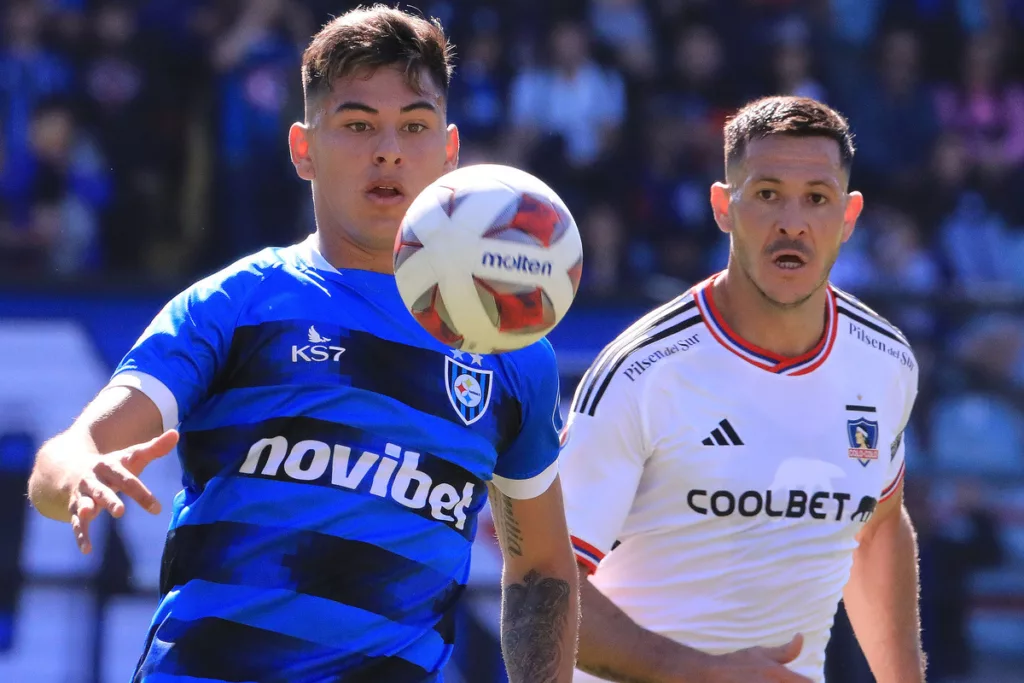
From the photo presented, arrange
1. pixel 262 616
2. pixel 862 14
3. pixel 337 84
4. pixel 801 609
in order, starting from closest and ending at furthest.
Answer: pixel 262 616 < pixel 337 84 < pixel 801 609 < pixel 862 14

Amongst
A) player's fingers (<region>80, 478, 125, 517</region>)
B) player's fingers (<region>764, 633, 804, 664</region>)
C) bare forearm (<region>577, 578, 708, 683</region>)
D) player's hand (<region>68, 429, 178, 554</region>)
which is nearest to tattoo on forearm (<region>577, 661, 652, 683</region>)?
bare forearm (<region>577, 578, 708, 683</region>)

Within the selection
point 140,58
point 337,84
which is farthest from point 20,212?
point 337,84

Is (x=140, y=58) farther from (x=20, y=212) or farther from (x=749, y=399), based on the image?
(x=749, y=399)

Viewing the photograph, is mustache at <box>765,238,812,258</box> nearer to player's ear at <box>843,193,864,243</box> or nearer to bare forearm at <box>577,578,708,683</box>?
player's ear at <box>843,193,864,243</box>

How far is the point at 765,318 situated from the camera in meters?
4.77

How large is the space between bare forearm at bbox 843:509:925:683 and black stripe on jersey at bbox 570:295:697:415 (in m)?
1.11

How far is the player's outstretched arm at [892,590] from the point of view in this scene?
505cm

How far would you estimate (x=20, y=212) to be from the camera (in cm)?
1050

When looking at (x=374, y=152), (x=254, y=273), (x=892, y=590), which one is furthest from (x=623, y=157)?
(x=254, y=273)

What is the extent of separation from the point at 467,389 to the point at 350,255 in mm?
449

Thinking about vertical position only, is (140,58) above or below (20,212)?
above

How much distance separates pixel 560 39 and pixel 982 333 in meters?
4.27

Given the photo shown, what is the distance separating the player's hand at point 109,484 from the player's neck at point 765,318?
8.16 ft

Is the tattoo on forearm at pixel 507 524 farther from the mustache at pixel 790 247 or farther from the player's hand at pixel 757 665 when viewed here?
the mustache at pixel 790 247
